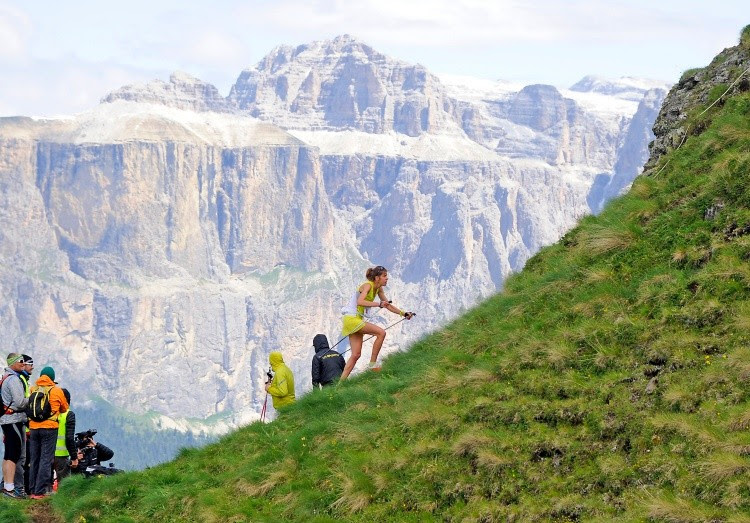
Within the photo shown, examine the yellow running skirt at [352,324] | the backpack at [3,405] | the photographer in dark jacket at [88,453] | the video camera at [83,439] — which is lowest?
the photographer in dark jacket at [88,453]

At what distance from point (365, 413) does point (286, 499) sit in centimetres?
227

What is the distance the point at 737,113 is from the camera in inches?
774

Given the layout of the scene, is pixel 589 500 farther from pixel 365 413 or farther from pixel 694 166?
pixel 694 166

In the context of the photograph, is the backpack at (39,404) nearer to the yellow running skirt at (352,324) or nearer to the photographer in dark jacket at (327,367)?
the photographer in dark jacket at (327,367)

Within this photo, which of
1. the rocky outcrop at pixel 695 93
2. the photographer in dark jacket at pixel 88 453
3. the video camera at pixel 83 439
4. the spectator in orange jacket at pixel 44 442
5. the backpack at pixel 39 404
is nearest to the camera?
the backpack at pixel 39 404

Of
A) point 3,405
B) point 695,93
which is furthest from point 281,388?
point 695,93

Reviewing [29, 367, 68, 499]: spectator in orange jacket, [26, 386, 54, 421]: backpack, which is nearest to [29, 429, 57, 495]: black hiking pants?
[29, 367, 68, 499]: spectator in orange jacket

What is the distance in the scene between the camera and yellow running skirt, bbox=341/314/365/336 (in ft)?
69.6

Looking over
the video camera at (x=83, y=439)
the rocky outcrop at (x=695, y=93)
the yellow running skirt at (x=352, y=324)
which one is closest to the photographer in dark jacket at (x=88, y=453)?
the video camera at (x=83, y=439)

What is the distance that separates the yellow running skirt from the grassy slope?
984 millimetres

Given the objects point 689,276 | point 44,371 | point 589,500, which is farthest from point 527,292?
point 44,371

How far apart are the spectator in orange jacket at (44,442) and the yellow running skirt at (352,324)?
19.4 feet

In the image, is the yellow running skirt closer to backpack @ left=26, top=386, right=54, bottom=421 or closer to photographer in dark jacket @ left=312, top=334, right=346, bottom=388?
photographer in dark jacket @ left=312, top=334, right=346, bottom=388

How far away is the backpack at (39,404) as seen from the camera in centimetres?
2075
